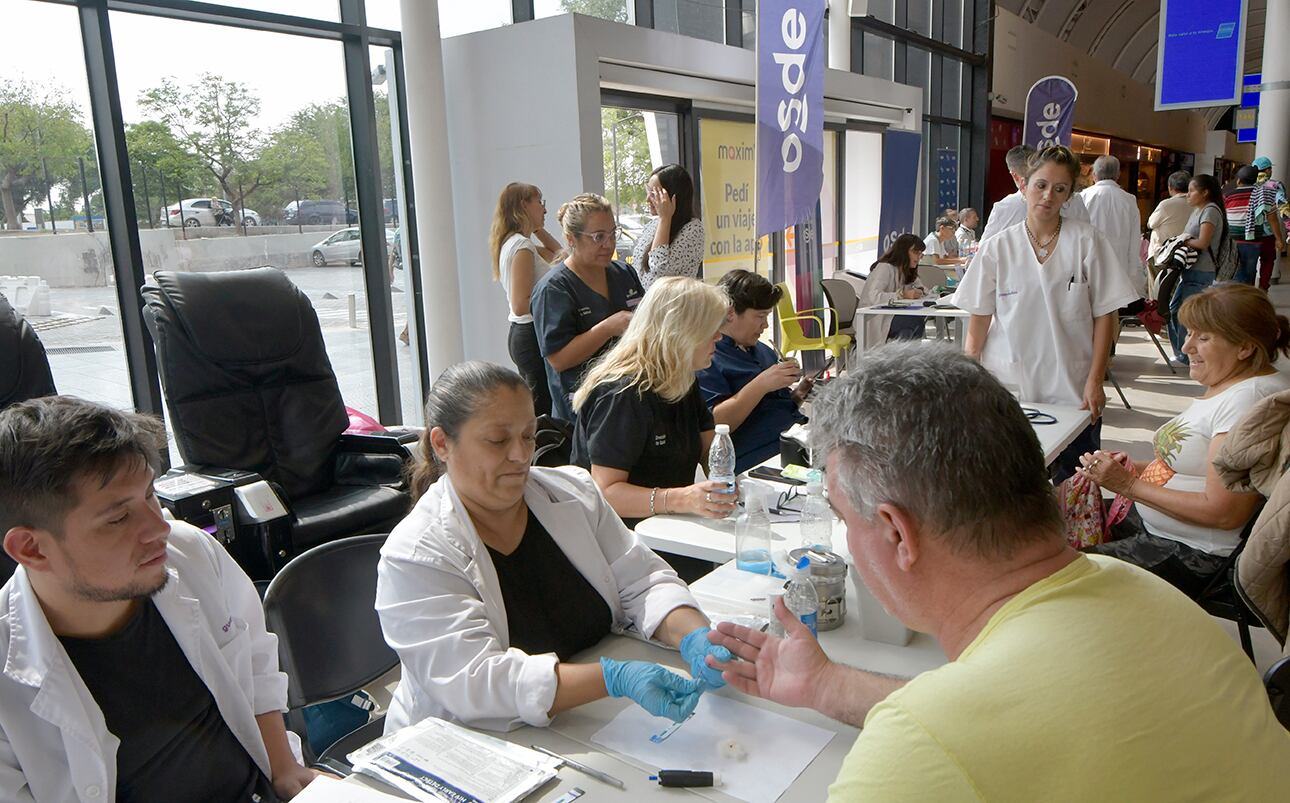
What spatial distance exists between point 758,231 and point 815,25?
1.18 meters

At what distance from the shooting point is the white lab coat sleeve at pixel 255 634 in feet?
5.45

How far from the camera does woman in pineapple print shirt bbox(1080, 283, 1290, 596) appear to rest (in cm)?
238

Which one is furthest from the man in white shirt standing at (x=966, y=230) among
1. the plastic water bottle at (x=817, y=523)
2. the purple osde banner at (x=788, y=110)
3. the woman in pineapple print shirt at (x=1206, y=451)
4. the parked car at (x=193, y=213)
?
the plastic water bottle at (x=817, y=523)

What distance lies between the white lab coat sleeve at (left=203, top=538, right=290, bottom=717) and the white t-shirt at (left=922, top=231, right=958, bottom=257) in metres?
9.27

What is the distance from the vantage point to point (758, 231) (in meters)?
4.61

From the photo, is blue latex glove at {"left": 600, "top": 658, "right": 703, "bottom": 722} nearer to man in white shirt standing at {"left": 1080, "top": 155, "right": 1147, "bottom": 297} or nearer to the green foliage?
the green foliage

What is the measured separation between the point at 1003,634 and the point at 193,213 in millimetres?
4517

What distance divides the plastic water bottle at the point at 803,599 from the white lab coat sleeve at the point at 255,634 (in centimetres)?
97

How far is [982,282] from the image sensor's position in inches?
145

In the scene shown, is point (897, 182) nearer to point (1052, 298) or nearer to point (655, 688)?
point (1052, 298)

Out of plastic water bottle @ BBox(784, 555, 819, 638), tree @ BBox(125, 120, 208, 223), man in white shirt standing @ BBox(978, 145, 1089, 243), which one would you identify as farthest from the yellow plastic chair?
plastic water bottle @ BBox(784, 555, 819, 638)

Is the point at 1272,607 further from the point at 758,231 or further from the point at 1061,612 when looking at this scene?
the point at 758,231

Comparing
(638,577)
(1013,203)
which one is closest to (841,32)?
(1013,203)

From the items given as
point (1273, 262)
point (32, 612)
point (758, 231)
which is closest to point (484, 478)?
point (32, 612)
